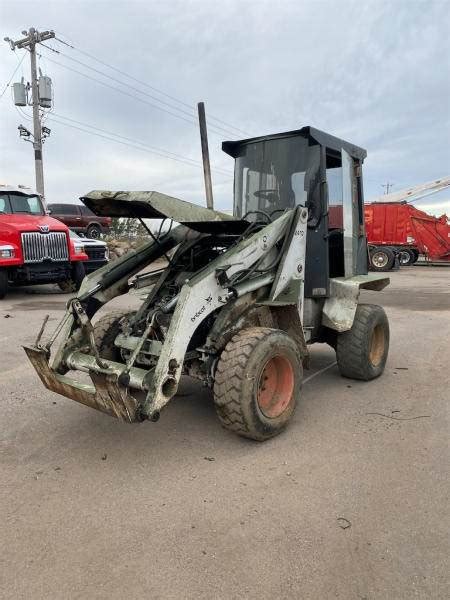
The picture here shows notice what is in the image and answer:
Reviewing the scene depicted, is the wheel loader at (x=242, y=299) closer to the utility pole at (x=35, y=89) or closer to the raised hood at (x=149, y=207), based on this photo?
the raised hood at (x=149, y=207)

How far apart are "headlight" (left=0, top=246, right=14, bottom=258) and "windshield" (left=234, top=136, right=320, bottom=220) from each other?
7.95m

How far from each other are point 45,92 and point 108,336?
22418 millimetres

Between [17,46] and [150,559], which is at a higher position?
[17,46]

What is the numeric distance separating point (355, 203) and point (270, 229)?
1787mm

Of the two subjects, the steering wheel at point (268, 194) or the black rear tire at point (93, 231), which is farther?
the black rear tire at point (93, 231)

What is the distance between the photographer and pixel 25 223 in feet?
39.2

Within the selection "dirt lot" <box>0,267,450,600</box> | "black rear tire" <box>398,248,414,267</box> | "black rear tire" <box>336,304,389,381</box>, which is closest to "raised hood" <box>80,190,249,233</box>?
"dirt lot" <box>0,267,450,600</box>

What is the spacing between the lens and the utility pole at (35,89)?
21.8 metres

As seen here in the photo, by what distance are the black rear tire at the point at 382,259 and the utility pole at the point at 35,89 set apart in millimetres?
15440

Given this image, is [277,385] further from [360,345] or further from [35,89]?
[35,89]

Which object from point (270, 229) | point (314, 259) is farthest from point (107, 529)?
point (314, 259)

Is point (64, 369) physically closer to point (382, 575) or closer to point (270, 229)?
point (270, 229)

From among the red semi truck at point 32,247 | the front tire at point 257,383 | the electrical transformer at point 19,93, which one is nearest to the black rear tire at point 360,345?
the front tire at point 257,383

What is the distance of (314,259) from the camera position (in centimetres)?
494
